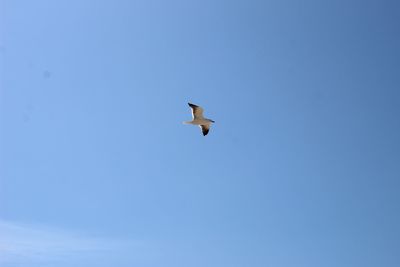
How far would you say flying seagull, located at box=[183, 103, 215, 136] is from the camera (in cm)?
8747

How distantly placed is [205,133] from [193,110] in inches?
104

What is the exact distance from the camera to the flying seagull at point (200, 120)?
8747 cm

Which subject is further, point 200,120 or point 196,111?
point 200,120

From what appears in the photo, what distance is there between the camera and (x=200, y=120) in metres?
88.2

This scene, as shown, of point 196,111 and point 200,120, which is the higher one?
point 196,111

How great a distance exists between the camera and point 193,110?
87562 millimetres

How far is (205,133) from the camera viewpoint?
88.3 meters
